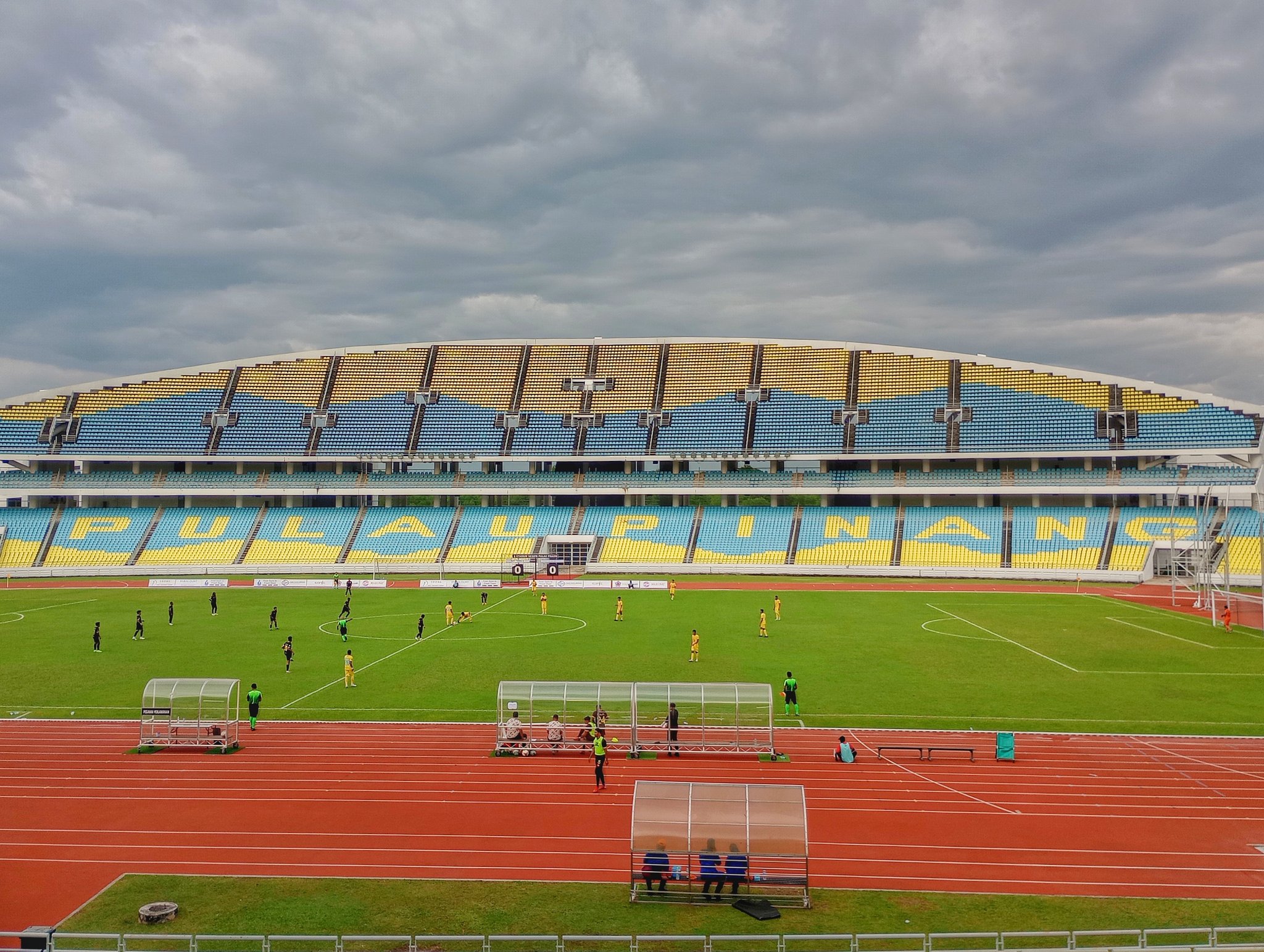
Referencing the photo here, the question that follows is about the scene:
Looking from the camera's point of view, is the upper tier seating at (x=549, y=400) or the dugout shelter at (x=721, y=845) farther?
the upper tier seating at (x=549, y=400)

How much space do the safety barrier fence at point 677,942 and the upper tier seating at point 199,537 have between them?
53.9 meters

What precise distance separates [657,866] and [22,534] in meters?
66.3

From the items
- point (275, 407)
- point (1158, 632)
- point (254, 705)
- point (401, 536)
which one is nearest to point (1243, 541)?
point (1158, 632)

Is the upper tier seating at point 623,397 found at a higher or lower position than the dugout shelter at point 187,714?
higher

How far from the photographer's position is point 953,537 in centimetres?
5838

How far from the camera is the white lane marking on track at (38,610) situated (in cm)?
3969

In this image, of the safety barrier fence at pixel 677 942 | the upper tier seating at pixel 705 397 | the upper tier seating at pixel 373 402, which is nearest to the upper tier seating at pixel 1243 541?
the upper tier seating at pixel 705 397

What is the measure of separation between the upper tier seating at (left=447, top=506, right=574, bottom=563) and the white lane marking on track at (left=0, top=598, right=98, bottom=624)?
69.6 feet

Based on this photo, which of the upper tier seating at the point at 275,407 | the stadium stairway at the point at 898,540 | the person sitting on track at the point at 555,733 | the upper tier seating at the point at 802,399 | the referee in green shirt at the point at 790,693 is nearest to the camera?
the person sitting on track at the point at 555,733

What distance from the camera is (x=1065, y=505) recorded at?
199 ft

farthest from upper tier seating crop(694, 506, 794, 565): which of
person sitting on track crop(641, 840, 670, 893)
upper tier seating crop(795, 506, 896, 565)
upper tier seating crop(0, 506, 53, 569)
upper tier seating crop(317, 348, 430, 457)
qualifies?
person sitting on track crop(641, 840, 670, 893)

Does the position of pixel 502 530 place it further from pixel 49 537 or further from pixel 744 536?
pixel 49 537

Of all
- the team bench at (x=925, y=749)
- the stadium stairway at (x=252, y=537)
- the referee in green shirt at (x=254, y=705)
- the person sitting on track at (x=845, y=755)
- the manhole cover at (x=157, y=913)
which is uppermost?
the stadium stairway at (x=252, y=537)

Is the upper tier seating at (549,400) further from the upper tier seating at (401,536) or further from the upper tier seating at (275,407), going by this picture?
the upper tier seating at (275,407)
